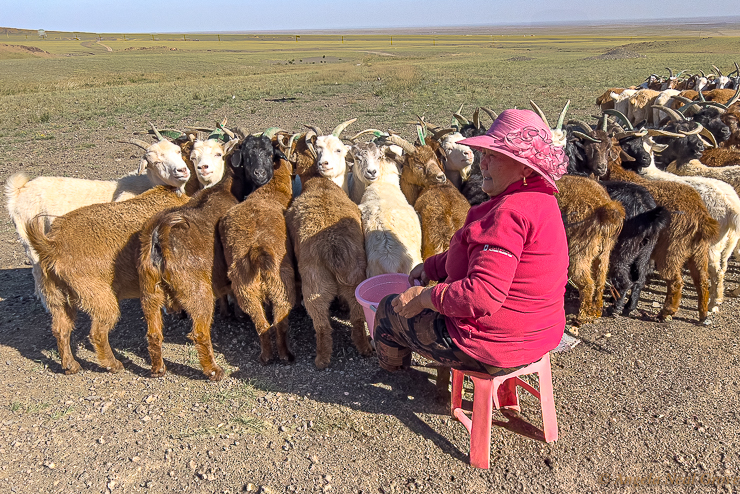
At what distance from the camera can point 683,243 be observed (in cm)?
523

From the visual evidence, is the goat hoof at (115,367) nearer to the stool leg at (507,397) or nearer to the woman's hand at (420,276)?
the woman's hand at (420,276)

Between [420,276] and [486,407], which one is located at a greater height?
[420,276]

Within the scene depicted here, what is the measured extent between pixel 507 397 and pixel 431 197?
2.36m

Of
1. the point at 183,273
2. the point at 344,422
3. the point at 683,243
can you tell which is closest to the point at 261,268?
the point at 183,273

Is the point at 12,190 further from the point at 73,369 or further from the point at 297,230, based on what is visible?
the point at 297,230

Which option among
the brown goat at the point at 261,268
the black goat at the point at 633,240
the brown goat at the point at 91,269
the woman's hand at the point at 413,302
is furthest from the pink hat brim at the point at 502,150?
the brown goat at the point at 91,269

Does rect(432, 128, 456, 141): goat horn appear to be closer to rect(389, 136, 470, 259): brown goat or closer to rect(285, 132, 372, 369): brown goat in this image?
rect(389, 136, 470, 259): brown goat

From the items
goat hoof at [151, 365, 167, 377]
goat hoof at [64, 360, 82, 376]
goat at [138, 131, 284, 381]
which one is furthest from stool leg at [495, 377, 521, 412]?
goat hoof at [64, 360, 82, 376]

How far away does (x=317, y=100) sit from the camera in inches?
1005

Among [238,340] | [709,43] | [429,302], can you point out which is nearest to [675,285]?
[429,302]

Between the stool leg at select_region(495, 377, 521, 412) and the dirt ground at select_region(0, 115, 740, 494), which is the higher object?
the stool leg at select_region(495, 377, 521, 412)

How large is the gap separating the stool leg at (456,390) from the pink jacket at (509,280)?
767 millimetres

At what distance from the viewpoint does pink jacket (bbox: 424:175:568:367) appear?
9.13 feet

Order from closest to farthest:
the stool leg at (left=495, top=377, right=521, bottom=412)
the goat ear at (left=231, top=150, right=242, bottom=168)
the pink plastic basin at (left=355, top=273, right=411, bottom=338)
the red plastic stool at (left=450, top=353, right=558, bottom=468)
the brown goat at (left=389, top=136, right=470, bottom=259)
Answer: the red plastic stool at (left=450, top=353, right=558, bottom=468)
the stool leg at (left=495, top=377, right=521, bottom=412)
the pink plastic basin at (left=355, top=273, right=411, bottom=338)
the brown goat at (left=389, top=136, right=470, bottom=259)
the goat ear at (left=231, top=150, right=242, bottom=168)
